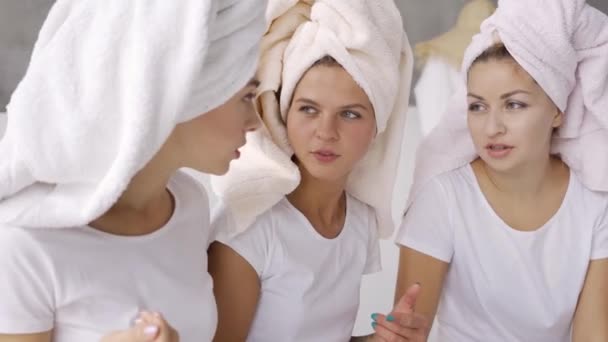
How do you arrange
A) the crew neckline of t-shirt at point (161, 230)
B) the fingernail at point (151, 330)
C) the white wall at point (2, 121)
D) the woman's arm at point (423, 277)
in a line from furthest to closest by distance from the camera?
the white wall at point (2, 121)
the woman's arm at point (423, 277)
the crew neckline of t-shirt at point (161, 230)
the fingernail at point (151, 330)

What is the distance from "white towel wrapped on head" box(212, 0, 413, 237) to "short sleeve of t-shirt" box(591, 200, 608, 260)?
0.54 meters

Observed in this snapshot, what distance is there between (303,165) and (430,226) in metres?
0.34

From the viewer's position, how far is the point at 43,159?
965 millimetres

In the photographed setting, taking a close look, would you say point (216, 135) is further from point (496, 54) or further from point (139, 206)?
point (496, 54)

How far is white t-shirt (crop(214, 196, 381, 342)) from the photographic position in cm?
146

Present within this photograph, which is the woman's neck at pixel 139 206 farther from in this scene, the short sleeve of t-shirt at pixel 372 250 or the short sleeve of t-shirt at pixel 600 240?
the short sleeve of t-shirt at pixel 600 240

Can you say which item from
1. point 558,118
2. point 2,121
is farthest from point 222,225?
point 2,121

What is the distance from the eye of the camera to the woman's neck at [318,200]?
1520 millimetres

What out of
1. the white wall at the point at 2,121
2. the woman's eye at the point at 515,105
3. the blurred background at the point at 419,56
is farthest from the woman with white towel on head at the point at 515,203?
the white wall at the point at 2,121

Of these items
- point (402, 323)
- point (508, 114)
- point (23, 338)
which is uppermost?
point (508, 114)

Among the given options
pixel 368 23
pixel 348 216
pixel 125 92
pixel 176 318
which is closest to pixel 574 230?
pixel 348 216

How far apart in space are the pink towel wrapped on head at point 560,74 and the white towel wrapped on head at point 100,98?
762mm

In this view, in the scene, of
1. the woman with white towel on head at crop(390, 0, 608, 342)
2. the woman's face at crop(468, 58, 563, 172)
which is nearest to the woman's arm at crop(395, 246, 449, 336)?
the woman with white towel on head at crop(390, 0, 608, 342)

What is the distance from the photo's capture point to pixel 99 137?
3.19 ft
